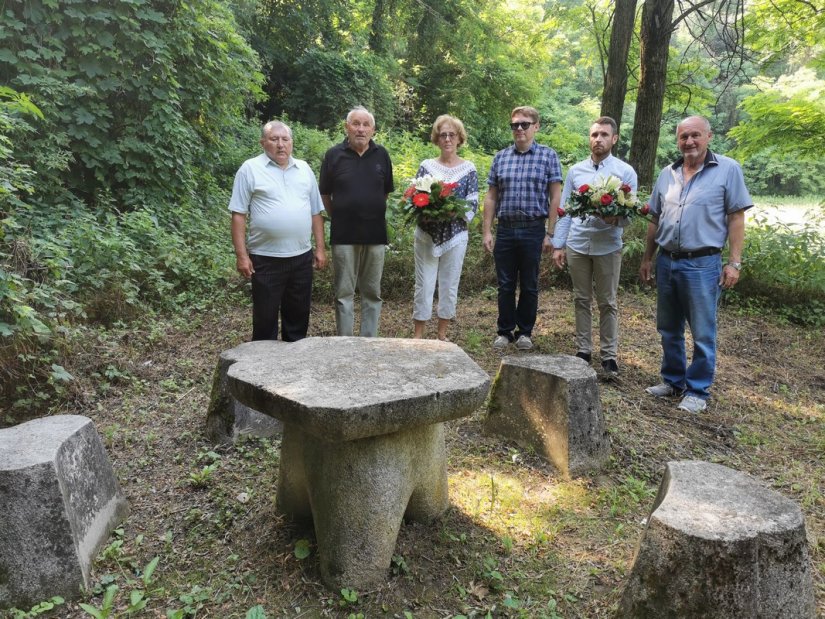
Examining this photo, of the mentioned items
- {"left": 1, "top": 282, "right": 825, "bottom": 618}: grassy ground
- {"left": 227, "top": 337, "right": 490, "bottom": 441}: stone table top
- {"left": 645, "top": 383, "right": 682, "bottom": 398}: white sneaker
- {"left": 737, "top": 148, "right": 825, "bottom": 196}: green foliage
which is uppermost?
{"left": 737, "top": 148, "right": 825, "bottom": 196}: green foliage

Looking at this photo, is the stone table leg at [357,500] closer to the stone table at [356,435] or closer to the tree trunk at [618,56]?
the stone table at [356,435]

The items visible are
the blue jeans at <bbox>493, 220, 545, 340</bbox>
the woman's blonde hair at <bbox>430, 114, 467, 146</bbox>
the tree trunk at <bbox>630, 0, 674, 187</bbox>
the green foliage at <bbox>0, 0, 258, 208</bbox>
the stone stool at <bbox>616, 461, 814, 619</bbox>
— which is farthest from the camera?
the tree trunk at <bbox>630, 0, 674, 187</bbox>

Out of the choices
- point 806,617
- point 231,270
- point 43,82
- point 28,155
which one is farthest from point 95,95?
point 806,617

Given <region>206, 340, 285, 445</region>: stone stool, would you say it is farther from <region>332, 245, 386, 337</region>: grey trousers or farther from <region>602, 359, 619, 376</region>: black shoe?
<region>602, 359, 619, 376</region>: black shoe

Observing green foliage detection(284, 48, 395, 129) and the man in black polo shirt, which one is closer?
the man in black polo shirt

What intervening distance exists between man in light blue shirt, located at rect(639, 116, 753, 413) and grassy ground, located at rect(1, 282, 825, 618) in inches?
22.0

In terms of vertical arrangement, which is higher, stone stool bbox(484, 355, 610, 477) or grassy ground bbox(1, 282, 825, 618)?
stone stool bbox(484, 355, 610, 477)

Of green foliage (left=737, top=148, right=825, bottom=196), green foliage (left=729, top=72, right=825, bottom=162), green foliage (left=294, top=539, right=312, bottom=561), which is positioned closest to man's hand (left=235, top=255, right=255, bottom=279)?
green foliage (left=294, top=539, right=312, bottom=561)

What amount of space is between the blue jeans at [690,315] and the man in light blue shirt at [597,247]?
0.41m

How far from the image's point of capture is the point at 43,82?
20.4 ft

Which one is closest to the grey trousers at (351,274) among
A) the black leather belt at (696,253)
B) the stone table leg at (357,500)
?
the stone table leg at (357,500)

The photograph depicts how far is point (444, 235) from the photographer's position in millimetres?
4684

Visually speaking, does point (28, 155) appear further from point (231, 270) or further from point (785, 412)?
point (785, 412)

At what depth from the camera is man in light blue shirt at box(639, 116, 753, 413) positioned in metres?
3.86
